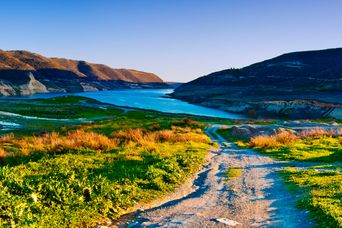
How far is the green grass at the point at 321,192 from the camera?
10.7 meters

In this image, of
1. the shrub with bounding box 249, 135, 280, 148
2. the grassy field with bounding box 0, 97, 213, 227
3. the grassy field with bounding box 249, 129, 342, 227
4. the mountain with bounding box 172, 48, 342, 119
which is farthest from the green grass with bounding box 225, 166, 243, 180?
the mountain with bounding box 172, 48, 342, 119

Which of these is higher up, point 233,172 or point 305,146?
point 305,146

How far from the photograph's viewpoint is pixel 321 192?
13688mm

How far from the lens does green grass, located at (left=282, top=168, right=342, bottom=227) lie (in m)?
10.7

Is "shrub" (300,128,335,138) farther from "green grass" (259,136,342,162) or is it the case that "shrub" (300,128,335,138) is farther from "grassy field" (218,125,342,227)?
"green grass" (259,136,342,162)

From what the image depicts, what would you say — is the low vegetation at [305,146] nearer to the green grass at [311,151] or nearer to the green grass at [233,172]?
the green grass at [311,151]

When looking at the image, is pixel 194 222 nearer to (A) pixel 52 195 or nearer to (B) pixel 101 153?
(A) pixel 52 195

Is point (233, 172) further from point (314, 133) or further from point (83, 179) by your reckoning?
point (314, 133)

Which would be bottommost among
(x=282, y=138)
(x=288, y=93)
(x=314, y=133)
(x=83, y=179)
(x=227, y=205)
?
(x=227, y=205)

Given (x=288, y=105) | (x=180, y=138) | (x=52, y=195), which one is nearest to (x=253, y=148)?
(x=180, y=138)

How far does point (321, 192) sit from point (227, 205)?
371 cm

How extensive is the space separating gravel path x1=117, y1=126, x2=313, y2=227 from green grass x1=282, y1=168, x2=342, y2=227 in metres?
0.42

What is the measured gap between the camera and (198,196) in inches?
564

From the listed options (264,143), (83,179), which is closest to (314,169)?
(264,143)
